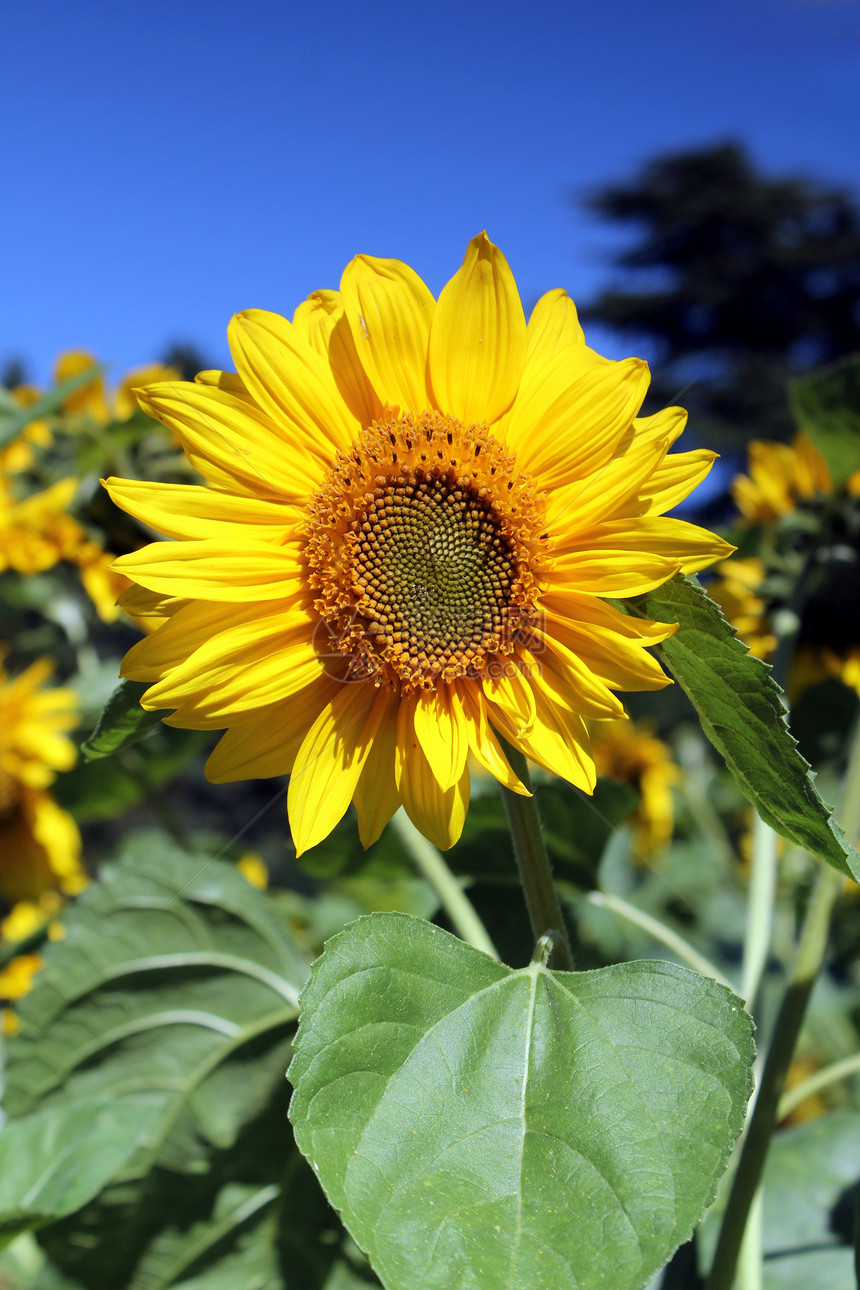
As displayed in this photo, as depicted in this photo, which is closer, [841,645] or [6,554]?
[841,645]

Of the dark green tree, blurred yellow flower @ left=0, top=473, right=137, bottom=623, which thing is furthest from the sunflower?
the dark green tree

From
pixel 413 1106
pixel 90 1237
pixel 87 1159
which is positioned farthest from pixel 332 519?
pixel 90 1237

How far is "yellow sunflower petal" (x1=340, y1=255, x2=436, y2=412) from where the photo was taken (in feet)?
3.05

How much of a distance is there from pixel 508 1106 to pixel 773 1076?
423 mm

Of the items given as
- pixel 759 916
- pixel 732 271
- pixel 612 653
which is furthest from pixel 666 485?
pixel 732 271

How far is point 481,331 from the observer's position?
3.02ft

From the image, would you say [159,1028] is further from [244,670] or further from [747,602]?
[747,602]

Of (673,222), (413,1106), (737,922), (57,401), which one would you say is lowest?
(737,922)

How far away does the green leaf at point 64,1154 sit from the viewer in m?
1.08

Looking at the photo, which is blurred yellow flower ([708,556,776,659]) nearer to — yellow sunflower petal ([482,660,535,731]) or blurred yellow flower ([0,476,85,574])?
yellow sunflower petal ([482,660,535,731])

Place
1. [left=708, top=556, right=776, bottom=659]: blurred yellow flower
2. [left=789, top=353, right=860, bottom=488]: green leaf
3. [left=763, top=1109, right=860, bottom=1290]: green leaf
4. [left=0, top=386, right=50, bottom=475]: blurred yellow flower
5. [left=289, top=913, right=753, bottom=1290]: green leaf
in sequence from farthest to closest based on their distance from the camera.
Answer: [left=0, top=386, right=50, bottom=475]: blurred yellow flower
[left=708, top=556, right=776, bottom=659]: blurred yellow flower
[left=789, top=353, right=860, bottom=488]: green leaf
[left=763, top=1109, right=860, bottom=1290]: green leaf
[left=289, top=913, right=753, bottom=1290]: green leaf

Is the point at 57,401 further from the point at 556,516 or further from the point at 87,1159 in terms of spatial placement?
the point at 87,1159

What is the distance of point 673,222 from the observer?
20547mm

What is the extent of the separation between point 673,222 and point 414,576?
22.0 m
